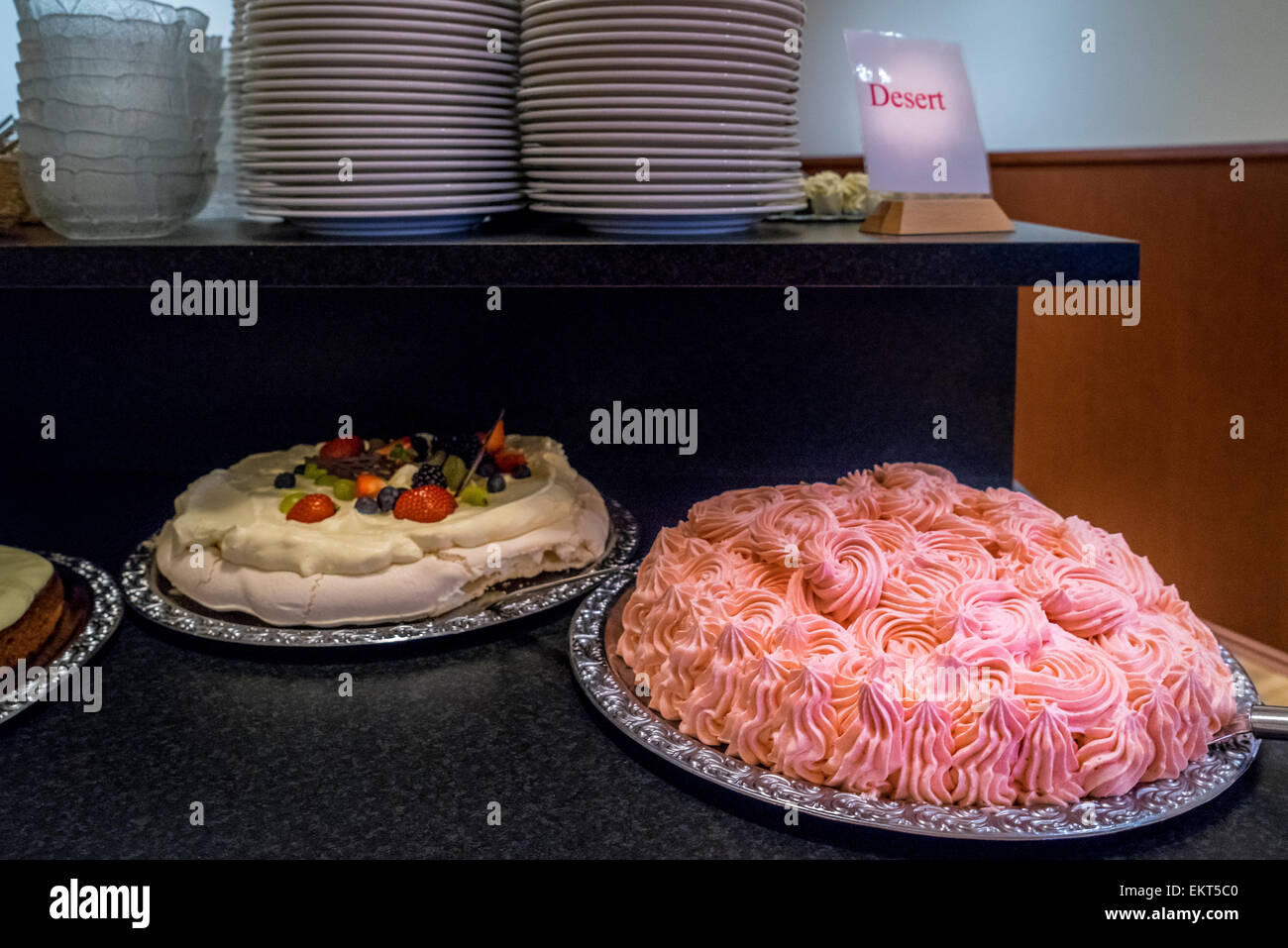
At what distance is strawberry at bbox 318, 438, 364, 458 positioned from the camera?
180 centimetres

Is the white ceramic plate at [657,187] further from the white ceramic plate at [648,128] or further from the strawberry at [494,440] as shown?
the strawberry at [494,440]

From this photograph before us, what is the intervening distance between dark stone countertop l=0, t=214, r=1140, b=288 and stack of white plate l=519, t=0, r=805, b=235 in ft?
0.17

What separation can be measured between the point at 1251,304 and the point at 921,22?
1.55m

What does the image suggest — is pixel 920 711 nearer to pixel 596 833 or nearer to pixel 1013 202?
pixel 596 833

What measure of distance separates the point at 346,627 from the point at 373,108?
689 mm

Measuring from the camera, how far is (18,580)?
4.70 feet

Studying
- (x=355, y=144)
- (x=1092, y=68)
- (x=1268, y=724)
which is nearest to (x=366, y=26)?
(x=355, y=144)

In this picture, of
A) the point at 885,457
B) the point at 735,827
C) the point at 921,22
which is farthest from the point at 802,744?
the point at 921,22

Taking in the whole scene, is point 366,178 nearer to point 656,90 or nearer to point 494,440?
point 656,90

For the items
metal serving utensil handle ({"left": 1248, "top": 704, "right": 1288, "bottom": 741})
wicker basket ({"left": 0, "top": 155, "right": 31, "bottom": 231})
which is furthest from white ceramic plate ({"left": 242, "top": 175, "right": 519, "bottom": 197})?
metal serving utensil handle ({"left": 1248, "top": 704, "right": 1288, "bottom": 741})

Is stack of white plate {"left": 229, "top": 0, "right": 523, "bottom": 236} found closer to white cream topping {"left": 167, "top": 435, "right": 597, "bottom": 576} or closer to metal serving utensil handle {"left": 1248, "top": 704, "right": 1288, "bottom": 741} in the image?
white cream topping {"left": 167, "top": 435, "right": 597, "bottom": 576}

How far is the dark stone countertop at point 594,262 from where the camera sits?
4.07 ft

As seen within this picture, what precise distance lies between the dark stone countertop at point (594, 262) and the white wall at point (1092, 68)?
8.10 ft
